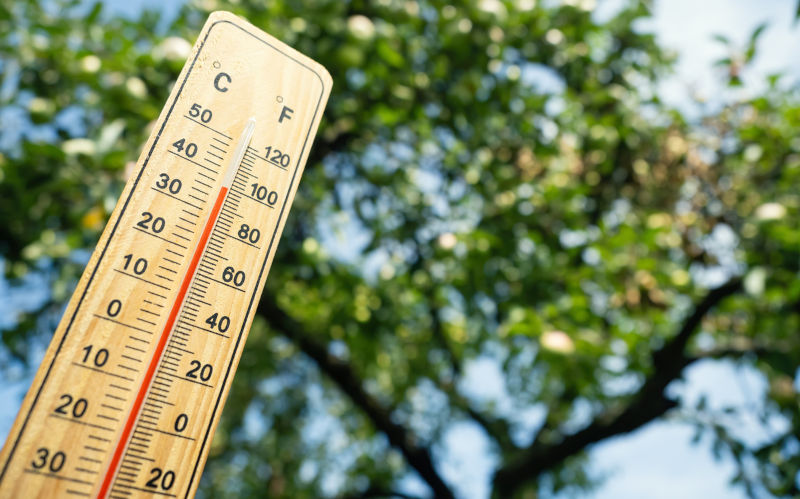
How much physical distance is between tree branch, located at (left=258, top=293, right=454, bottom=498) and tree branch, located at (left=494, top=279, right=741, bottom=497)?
1.43 ft

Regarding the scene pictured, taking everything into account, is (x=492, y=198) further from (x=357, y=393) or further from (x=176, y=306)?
(x=176, y=306)

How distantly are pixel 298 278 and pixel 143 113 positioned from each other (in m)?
1.13

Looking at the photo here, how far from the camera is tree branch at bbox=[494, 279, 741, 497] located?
2891mm

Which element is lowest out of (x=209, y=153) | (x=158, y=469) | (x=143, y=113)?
(x=158, y=469)

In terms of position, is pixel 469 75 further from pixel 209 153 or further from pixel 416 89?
pixel 209 153

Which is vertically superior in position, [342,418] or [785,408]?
[785,408]

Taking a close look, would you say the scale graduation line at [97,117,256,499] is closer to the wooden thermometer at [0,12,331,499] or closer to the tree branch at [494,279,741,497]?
the wooden thermometer at [0,12,331,499]

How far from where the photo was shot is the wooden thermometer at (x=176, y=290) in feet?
2.15

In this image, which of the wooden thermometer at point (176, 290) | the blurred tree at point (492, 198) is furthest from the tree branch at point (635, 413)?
the wooden thermometer at point (176, 290)

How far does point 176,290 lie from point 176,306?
0.8 inches

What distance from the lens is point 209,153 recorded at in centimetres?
83

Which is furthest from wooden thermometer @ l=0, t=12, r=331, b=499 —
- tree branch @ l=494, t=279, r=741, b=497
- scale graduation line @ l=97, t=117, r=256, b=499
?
tree branch @ l=494, t=279, r=741, b=497

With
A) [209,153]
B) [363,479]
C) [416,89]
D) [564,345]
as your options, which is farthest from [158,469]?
[363,479]

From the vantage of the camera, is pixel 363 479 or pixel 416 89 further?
pixel 363 479
